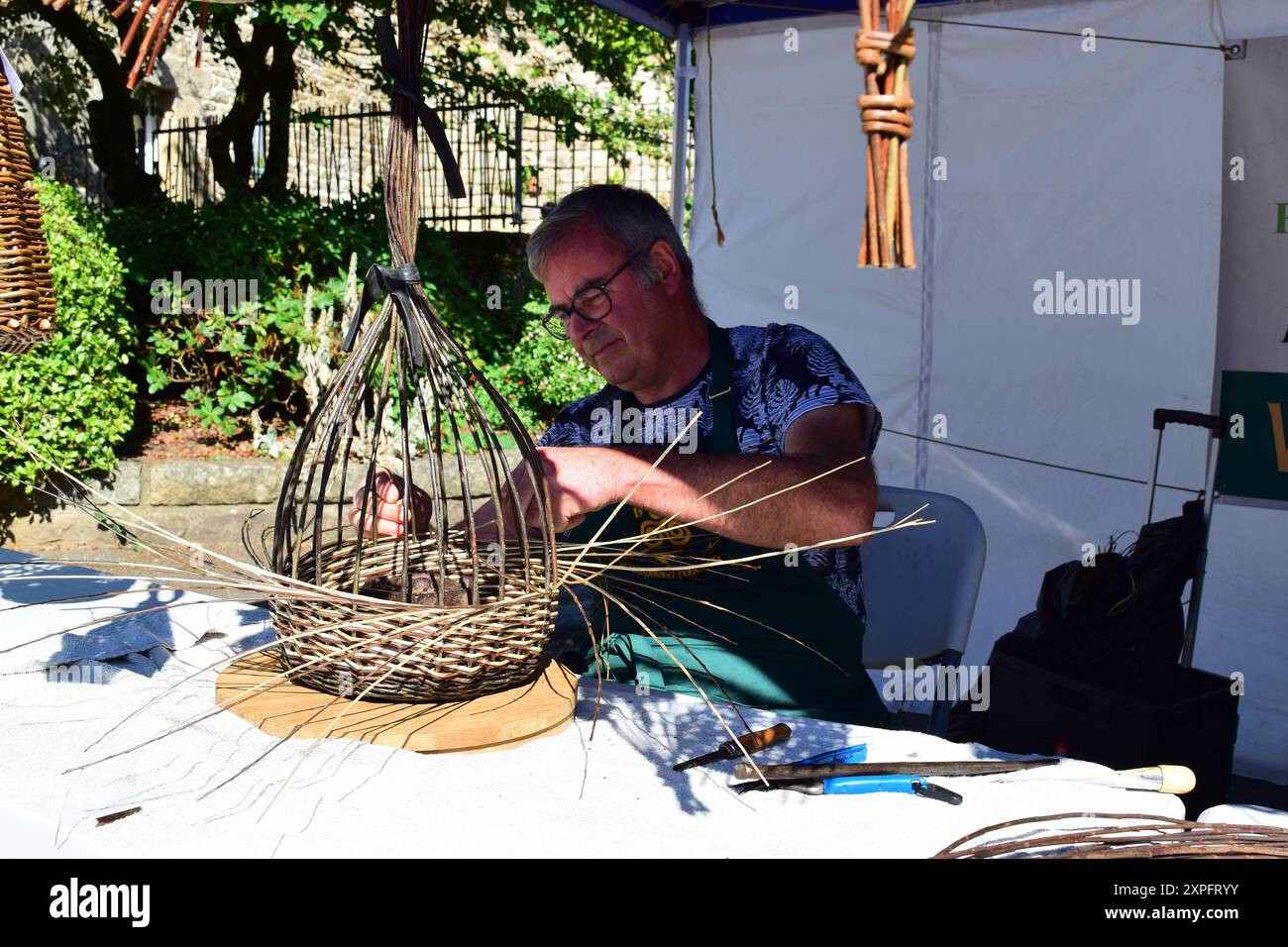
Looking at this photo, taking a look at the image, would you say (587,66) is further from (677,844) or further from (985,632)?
(677,844)

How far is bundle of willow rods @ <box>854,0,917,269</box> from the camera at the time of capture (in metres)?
0.75

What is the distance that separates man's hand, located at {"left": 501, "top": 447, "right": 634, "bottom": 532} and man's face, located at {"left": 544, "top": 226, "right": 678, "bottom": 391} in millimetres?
544

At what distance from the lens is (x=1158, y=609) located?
3109 millimetres

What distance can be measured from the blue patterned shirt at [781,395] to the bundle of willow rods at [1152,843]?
0.94m

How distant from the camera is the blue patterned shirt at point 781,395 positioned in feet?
6.65

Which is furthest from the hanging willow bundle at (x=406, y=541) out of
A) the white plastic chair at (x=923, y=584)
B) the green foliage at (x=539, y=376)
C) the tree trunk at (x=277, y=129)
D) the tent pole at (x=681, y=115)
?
the tree trunk at (x=277, y=129)

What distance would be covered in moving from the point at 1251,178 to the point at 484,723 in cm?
332

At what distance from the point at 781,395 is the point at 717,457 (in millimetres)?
447

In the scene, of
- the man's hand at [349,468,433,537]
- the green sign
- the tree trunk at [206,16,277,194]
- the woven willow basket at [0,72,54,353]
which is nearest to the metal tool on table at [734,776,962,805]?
the man's hand at [349,468,433,537]

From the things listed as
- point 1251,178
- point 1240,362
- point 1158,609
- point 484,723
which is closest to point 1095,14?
point 1251,178

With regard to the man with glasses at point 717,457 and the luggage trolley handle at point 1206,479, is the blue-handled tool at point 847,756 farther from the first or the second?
the luggage trolley handle at point 1206,479

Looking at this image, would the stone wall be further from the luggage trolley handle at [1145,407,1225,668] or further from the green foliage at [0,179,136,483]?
the luggage trolley handle at [1145,407,1225,668]

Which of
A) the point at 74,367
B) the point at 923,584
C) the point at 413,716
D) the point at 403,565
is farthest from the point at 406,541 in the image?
the point at 74,367

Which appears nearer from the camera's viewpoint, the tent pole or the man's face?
the man's face
